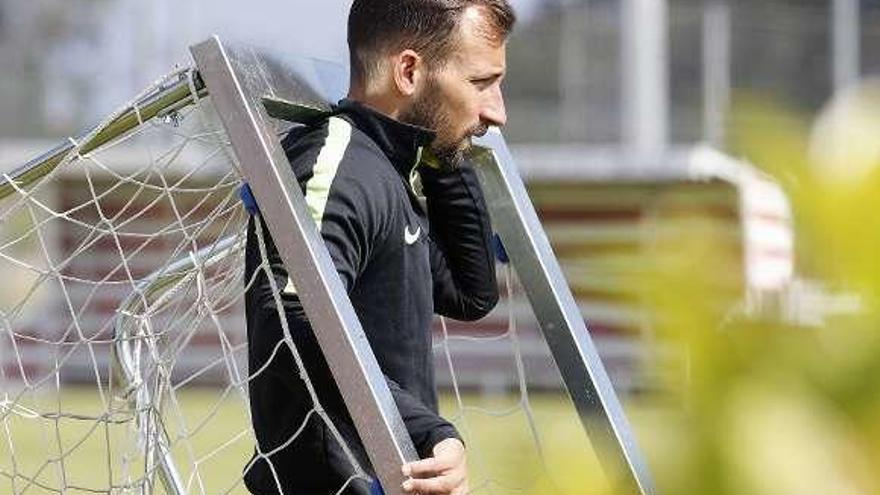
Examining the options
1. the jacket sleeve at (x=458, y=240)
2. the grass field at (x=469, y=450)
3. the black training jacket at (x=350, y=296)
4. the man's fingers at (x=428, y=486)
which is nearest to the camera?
the grass field at (x=469, y=450)

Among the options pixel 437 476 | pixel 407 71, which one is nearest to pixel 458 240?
pixel 407 71

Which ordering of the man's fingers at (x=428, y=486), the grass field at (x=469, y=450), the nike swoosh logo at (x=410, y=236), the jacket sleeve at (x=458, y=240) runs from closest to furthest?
the grass field at (x=469, y=450)
the man's fingers at (x=428, y=486)
the nike swoosh logo at (x=410, y=236)
the jacket sleeve at (x=458, y=240)

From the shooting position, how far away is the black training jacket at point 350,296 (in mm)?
2436

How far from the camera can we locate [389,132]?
8.66 feet

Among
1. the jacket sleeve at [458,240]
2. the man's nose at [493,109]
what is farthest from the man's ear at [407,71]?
the jacket sleeve at [458,240]

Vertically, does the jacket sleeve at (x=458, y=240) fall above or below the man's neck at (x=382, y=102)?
below

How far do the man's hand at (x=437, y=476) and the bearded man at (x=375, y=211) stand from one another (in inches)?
4.9

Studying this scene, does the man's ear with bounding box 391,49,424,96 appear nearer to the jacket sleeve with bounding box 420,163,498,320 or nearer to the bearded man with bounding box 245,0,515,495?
the bearded man with bounding box 245,0,515,495

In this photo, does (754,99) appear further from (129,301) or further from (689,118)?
(689,118)

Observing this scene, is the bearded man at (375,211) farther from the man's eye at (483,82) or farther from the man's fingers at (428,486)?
the man's fingers at (428,486)

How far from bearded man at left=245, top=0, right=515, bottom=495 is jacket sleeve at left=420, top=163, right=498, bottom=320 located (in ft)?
0.51

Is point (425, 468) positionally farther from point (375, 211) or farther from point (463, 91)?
point (463, 91)

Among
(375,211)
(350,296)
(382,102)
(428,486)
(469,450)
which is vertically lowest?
(469,450)

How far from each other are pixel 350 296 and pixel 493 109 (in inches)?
13.8
